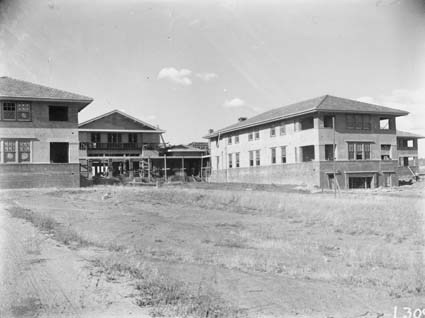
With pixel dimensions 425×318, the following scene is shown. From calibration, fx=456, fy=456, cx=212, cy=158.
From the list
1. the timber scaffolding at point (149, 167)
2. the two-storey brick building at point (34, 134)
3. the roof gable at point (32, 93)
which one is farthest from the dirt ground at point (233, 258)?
the timber scaffolding at point (149, 167)

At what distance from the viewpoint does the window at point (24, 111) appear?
31.0 metres

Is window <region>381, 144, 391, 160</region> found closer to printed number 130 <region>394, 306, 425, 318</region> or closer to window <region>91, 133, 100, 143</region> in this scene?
window <region>91, 133, 100, 143</region>

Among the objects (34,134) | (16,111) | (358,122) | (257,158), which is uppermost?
(16,111)

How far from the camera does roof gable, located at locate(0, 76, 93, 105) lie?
100 feet

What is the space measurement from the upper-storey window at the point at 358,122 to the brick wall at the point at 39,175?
842 inches

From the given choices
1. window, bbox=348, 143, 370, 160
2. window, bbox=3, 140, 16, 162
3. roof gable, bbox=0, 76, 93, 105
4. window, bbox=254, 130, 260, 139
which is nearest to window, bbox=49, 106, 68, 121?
roof gable, bbox=0, 76, 93, 105

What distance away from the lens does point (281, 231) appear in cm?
1612

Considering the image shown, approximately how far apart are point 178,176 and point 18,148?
68.4ft

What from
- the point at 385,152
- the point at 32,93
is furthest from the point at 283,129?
the point at 32,93

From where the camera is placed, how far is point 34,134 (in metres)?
31.2

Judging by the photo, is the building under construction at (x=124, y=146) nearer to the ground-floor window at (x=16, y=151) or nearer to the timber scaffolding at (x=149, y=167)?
the timber scaffolding at (x=149, y=167)

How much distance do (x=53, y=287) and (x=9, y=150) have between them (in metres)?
26.9

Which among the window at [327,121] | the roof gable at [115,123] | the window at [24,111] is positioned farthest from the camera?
the roof gable at [115,123]

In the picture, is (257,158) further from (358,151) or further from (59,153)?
(59,153)
